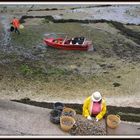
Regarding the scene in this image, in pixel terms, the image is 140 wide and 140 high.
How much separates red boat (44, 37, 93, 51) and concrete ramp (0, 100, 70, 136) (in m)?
6.44

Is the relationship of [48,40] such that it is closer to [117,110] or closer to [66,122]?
[117,110]

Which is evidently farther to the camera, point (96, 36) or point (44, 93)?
point (96, 36)

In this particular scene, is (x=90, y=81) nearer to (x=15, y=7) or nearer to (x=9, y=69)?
(x=9, y=69)

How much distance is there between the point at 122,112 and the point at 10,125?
3551 mm

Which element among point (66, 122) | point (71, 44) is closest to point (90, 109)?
point (66, 122)

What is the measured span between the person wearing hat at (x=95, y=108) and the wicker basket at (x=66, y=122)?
544 mm

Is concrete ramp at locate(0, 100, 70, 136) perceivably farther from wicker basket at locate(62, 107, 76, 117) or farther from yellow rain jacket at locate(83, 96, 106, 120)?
yellow rain jacket at locate(83, 96, 106, 120)

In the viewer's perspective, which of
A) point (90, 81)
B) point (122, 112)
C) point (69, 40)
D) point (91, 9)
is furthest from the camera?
point (91, 9)

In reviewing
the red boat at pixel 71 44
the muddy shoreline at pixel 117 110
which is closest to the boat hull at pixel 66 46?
the red boat at pixel 71 44

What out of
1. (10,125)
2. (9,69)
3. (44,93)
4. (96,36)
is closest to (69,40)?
(96,36)

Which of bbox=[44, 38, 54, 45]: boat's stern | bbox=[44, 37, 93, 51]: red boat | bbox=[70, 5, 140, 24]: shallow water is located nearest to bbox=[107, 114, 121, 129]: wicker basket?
bbox=[44, 37, 93, 51]: red boat

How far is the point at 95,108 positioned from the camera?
1114cm

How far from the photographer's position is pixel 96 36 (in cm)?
2019

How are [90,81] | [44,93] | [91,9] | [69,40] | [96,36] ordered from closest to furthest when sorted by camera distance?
[44,93] → [90,81] → [69,40] → [96,36] → [91,9]
